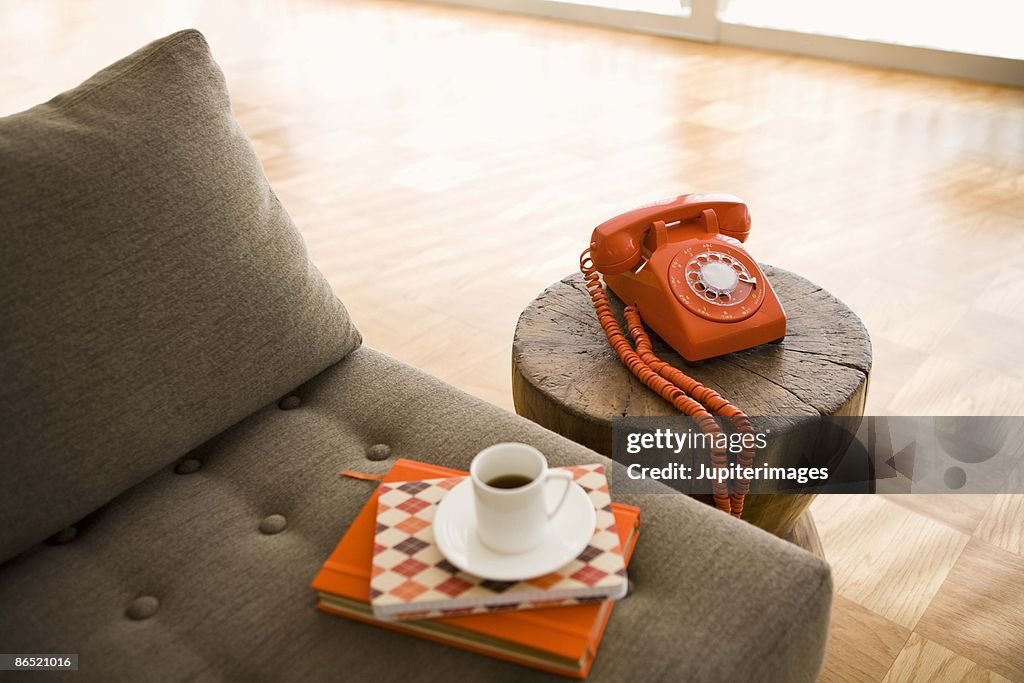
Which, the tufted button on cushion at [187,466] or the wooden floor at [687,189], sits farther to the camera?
the wooden floor at [687,189]

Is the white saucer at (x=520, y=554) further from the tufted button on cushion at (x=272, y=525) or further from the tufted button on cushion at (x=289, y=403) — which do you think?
the tufted button on cushion at (x=289, y=403)

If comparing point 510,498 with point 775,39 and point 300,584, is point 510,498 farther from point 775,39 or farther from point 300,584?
point 775,39

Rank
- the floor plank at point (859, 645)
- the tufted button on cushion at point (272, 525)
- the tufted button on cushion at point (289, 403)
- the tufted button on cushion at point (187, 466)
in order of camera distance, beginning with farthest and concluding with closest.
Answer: the floor plank at point (859, 645) → the tufted button on cushion at point (289, 403) → the tufted button on cushion at point (187, 466) → the tufted button on cushion at point (272, 525)

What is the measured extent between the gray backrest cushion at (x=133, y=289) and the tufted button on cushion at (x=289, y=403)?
1.2 inches

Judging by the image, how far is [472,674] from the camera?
87cm

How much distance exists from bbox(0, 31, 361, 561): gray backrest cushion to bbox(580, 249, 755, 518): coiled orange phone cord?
397 millimetres

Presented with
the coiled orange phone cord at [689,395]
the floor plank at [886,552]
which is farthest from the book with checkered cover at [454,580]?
the floor plank at [886,552]

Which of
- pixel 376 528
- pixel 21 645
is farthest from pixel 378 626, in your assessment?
pixel 21 645

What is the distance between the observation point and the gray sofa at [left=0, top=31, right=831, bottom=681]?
2.99 feet

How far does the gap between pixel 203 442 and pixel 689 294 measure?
2.19 feet

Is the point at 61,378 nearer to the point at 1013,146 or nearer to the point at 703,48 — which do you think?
the point at 1013,146

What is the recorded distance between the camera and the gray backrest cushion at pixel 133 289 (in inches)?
40.3

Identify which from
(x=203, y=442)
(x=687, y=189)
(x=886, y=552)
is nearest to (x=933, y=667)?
(x=886, y=552)
